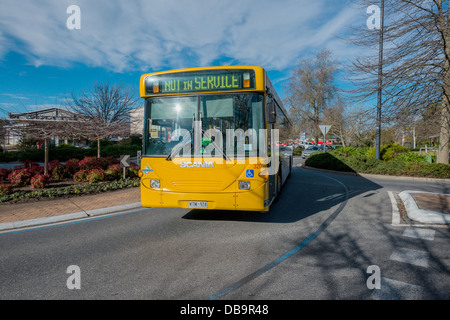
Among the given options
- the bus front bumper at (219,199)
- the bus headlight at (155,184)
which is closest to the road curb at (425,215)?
the bus front bumper at (219,199)

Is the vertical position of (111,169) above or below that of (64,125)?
below

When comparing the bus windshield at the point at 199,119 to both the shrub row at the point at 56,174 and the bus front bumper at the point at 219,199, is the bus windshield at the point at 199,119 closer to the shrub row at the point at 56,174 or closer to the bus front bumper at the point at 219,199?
the bus front bumper at the point at 219,199

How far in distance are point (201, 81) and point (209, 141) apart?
1278mm

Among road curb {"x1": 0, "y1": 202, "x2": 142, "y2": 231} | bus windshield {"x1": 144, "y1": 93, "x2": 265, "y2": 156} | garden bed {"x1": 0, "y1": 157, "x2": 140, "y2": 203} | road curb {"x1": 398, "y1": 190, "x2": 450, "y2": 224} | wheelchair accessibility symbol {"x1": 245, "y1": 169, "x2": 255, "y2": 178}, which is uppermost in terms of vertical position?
bus windshield {"x1": 144, "y1": 93, "x2": 265, "y2": 156}

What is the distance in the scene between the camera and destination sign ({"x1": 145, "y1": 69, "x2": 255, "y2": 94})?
546cm

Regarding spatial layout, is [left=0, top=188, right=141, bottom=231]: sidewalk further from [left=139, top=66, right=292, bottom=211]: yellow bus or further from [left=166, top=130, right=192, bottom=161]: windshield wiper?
[left=166, top=130, right=192, bottom=161]: windshield wiper

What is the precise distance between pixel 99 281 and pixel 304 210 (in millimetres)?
5205

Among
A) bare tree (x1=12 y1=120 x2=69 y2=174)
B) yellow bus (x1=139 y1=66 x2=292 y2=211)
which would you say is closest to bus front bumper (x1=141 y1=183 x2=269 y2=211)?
yellow bus (x1=139 y1=66 x2=292 y2=211)

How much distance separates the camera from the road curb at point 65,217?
5.98 meters

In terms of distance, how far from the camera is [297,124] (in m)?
40.8
